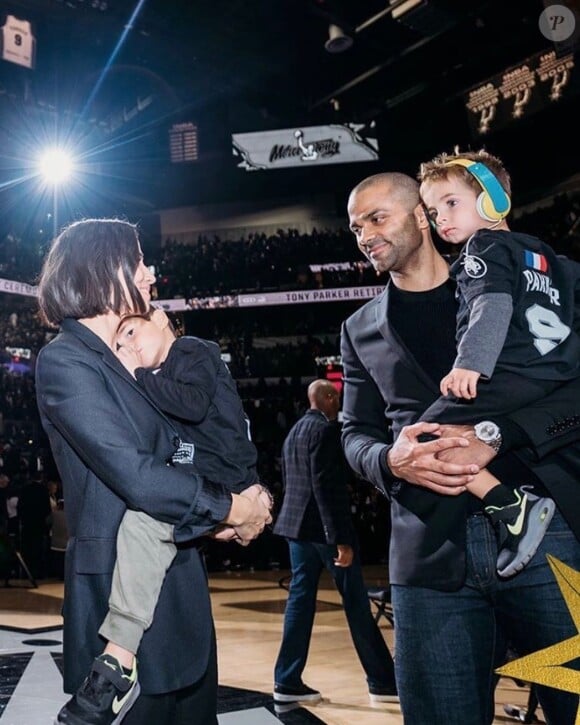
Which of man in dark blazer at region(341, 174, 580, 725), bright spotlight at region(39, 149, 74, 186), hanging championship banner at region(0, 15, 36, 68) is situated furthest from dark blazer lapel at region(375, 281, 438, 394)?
bright spotlight at region(39, 149, 74, 186)

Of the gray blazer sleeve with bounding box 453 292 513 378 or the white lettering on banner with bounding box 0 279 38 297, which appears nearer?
the gray blazer sleeve with bounding box 453 292 513 378

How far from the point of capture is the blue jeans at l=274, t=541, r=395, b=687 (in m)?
4.15

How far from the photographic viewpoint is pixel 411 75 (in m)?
14.3

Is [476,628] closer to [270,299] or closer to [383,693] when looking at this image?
[383,693]

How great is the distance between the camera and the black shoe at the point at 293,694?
13.4 ft

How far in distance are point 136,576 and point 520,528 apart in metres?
0.82

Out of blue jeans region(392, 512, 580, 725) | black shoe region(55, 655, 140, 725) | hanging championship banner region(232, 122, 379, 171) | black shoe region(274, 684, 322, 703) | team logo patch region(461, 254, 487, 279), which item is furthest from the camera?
hanging championship banner region(232, 122, 379, 171)

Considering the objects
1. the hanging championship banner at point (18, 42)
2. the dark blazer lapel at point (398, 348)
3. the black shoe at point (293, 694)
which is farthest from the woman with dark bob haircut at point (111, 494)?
the hanging championship banner at point (18, 42)

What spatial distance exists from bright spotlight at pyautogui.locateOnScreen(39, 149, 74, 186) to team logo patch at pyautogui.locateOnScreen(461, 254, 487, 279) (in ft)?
52.5

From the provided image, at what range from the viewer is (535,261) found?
1.90 metres

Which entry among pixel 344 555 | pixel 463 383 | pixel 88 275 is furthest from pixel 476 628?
pixel 344 555

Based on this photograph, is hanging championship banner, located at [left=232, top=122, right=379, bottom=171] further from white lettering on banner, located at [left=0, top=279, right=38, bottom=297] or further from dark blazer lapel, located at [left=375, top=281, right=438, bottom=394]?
dark blazer lapel, located at [left=375, top=281, right=438, bottom=394]

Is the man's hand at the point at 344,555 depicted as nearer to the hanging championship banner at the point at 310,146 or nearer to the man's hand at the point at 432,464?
the man's hand at the point at 432,464

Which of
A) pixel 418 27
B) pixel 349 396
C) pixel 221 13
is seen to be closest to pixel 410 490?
pixel 349 396
